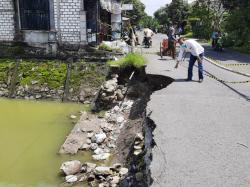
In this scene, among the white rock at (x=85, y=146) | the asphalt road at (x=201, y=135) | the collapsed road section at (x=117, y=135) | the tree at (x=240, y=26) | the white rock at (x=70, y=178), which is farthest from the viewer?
the tree at (x=240, y=26)

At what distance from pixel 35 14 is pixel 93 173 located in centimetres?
1054

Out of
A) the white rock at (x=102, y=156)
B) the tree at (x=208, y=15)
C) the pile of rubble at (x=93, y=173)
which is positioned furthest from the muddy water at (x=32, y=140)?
the tree at (x=208, y=15)

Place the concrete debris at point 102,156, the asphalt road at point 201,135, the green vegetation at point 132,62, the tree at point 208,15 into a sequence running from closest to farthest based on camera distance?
the asphalt road at point 201,135 < the concrete debris at point 102,156 < the green vegetation at point 132,62 < the tree at point 208,15

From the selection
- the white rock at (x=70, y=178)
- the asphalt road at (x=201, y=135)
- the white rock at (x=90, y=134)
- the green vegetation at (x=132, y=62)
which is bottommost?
the white rock at (x=70, y=178)

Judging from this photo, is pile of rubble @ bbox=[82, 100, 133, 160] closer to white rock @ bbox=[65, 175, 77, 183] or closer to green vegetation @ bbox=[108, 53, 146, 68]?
white rock @ bbox=[65, 175, 77, 183]

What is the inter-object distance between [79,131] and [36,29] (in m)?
7.61

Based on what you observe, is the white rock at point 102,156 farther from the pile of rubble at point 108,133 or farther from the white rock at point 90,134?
the white rock at point 90,134

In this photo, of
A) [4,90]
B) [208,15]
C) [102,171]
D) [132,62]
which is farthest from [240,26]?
[102,171]

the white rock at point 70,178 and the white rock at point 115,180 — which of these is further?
the white rock at point 70,178

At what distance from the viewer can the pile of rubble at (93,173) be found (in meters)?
7.80

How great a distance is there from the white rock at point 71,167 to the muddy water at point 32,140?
231 mm

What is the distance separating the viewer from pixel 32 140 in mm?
10750

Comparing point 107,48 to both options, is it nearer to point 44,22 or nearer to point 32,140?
point 44,22

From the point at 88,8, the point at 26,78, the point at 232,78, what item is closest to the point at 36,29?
the point at 26,78
